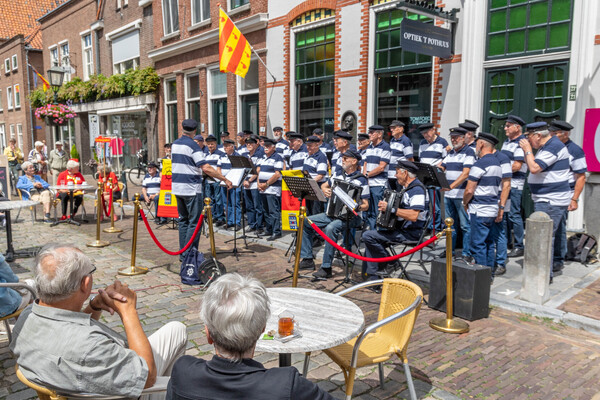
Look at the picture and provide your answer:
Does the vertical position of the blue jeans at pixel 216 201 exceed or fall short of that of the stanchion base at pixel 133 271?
it exceeds it

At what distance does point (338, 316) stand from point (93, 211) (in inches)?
486

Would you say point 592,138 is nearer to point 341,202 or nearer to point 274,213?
point 341,202

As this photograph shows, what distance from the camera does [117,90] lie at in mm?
22578

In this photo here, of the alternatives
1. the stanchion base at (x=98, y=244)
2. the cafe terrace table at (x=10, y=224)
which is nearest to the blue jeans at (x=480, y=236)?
the stanchion base at (x=98, y=244)

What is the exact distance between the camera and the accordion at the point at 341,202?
6496 mm

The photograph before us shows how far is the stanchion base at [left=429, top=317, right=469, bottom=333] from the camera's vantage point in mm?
4975

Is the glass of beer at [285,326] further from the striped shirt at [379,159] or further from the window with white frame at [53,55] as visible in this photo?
the window with white frame at [53,55]

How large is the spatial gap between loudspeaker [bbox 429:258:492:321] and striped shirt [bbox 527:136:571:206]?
221 cm

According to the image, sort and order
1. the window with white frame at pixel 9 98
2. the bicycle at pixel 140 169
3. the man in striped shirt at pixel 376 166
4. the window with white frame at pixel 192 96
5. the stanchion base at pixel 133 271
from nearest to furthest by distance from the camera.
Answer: the stanchion base at pixel 133 271 < the man in striped shirt at pixel 376 166 < the window with white frame at pixel 192 96 < the bicycle at pixel 140 169 < the window with white frame at pixel 9 98

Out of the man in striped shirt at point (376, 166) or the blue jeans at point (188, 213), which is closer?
the blue jeans at point (188, 213)

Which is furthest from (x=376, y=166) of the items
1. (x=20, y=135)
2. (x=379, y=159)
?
(x=20, y=135)

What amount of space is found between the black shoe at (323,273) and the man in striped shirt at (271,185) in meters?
2.78

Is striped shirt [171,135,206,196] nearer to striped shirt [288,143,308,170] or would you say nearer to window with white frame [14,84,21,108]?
striped shirt [288,143,308,170]

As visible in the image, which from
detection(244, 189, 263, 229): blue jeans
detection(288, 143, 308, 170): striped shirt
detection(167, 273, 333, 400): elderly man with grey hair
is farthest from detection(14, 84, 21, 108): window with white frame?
detection(167, 273, 333, 400): elderly man with grey hair
